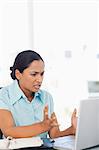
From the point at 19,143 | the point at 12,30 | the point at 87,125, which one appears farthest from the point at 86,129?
the point at 12,30

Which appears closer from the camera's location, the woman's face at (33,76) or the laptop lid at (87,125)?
the laptop lid at (87,125)

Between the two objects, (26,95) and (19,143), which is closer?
(19,143)

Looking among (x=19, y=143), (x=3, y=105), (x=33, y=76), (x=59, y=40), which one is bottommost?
(x=19, y=143)

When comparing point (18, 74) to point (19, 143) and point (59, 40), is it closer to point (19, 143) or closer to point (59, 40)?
point (19, 143)

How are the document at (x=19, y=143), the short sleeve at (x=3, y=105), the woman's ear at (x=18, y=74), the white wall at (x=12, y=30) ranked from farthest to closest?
the white wall at (x=12, y=30) → the woman's ear at (x=18, y=74) → the short sleeve at (x=3, y=105) → the document at (x=19, y=143)

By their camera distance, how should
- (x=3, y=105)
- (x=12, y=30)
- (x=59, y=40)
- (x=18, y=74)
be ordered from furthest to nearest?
1. (x=59, y=40)
2. (x=12, y=30)
3. (x=18, y=74)
4. (x=3, y=105)

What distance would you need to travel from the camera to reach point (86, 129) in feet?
4.92

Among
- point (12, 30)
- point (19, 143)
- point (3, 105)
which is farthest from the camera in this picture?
point (12, 30)

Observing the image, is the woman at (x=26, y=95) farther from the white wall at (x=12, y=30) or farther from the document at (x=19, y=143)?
the white wall at (x=12, y=30)

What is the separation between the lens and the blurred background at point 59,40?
3797 millimetres

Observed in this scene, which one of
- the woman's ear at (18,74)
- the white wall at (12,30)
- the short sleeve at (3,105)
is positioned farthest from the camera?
the white wall at (12,30)

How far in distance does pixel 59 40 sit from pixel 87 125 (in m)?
2.63

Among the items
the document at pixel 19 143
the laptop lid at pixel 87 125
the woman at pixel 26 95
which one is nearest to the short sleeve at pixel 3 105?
the woman at pixel 26 95

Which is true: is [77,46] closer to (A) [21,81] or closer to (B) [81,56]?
(B) [81,56]
